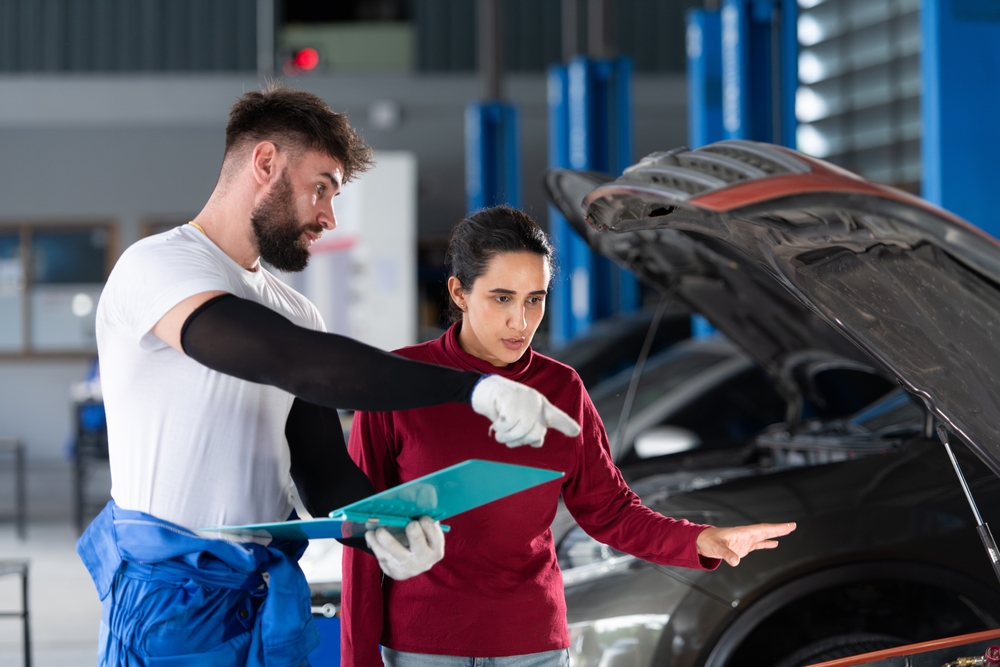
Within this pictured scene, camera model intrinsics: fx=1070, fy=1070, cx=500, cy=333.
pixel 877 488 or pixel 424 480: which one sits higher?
pixel 424 480

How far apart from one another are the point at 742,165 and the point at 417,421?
73 centimetres

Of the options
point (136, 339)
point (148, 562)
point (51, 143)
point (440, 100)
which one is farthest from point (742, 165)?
point (51, 143)

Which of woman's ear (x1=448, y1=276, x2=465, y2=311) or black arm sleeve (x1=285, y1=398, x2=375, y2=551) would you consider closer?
black arm sleeve (x1=285, y1=398, x2=375, y2=551)

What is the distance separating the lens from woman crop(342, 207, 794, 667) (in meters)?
1.83

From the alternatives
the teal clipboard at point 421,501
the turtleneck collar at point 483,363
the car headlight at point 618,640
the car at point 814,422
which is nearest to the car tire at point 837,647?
the car at point 814,422

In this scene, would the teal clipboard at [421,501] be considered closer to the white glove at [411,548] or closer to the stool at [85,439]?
the white glove at [411,548]

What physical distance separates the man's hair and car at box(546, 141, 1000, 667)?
443mm

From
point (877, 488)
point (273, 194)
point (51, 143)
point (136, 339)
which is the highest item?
point (51, 143)

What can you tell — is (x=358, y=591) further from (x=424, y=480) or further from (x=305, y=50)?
(x=305, y=50)

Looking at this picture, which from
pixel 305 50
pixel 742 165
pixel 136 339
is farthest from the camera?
pixel 305 50

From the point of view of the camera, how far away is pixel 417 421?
1.86 metres

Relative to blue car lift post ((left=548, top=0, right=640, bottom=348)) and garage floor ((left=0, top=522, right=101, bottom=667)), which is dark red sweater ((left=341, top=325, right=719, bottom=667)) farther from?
blue car lift post ((left=548, top=0, right=640, bottom=348))

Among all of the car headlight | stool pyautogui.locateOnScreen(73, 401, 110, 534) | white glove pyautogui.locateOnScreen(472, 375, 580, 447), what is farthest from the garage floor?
white glove pyautogui.locateOnScreen(472, 375, 580, 447)

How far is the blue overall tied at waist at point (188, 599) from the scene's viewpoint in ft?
5.29
